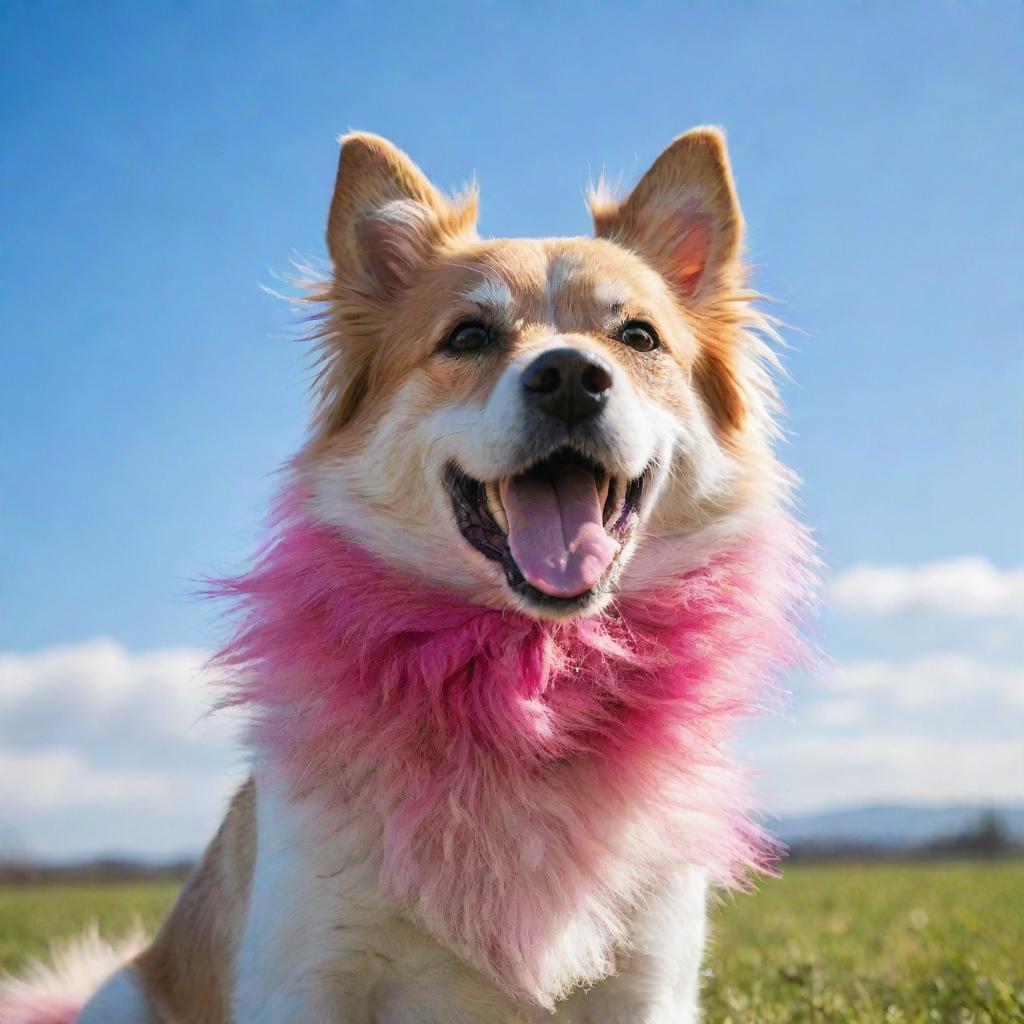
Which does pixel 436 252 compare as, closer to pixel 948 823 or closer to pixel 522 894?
pixel 522 894

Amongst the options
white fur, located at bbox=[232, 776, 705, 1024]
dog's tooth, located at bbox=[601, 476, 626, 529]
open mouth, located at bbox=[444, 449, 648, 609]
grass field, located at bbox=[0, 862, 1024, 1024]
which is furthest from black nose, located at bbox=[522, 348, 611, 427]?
grass field, located at bbox=[0, 862, 1024, 1024]

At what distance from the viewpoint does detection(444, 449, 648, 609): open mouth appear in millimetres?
3248

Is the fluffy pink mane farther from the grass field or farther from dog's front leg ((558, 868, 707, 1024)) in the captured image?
the grass field

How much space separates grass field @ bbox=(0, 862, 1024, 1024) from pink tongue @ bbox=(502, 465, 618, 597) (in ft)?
4.92

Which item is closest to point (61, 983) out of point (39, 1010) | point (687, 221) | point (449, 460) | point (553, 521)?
point (39, 1010)

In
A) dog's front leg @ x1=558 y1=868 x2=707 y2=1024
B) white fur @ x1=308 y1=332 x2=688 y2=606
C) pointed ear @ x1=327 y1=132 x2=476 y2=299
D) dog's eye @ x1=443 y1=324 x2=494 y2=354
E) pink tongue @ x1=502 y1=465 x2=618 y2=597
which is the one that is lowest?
dog's front leg @ x1=558 y1=868 x2=707 y2=1024

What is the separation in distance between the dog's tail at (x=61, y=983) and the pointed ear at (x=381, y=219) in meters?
3.11

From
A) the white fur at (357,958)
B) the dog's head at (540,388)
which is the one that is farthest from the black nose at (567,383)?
the white fur at (357,958)

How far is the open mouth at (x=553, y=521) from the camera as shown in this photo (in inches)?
128

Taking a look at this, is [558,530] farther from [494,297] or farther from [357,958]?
[357,958]

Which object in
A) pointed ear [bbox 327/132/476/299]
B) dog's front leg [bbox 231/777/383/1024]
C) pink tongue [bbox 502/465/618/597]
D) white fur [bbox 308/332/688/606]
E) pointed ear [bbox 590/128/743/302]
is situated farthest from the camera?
pointed ear [bbox 590/128/743/302]

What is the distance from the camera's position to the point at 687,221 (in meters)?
4.42

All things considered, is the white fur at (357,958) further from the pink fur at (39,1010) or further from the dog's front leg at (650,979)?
the pink fur at (39,1010)

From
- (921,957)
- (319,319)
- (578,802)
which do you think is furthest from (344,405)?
(921,957)
